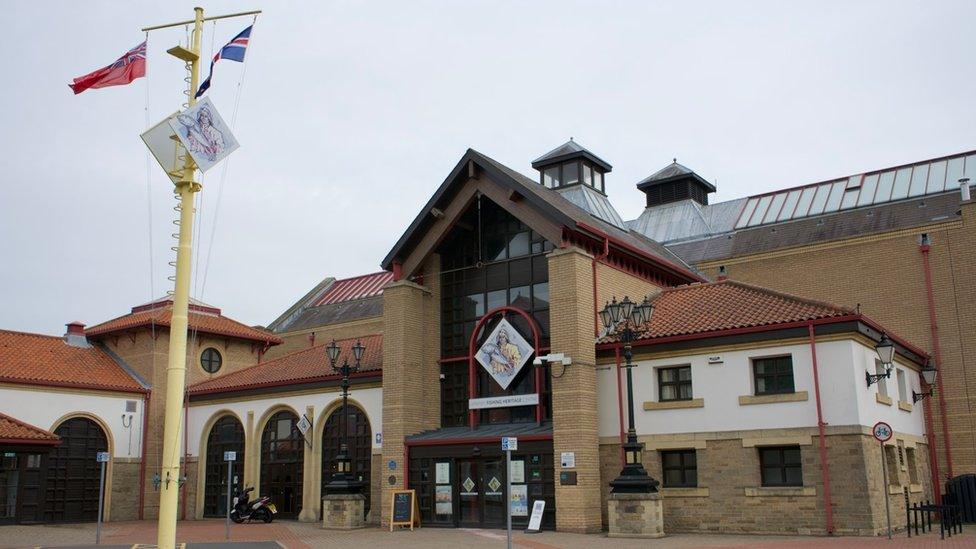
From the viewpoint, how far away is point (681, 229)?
42375mm

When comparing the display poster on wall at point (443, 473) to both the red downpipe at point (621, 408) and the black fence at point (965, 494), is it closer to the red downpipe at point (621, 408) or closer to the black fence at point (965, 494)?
the red downpipe at point (621, 408)

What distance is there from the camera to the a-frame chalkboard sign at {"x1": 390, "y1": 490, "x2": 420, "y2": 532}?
25325 mm

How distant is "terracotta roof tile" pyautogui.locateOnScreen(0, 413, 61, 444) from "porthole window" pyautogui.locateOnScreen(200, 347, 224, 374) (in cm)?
822

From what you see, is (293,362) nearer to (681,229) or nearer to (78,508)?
(78,508)

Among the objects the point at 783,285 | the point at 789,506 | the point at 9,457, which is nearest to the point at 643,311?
the point at 789,506

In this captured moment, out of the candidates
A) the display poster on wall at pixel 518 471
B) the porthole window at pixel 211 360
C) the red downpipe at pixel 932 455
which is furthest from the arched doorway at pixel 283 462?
the red downpipe at pixel 932 455

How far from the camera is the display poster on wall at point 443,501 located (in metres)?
25.4

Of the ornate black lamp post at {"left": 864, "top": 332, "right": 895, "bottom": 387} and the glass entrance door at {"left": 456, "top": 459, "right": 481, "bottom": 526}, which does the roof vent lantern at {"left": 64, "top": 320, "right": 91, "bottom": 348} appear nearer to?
the glass entrance door at {"left": 456, "top": 459, "right": 481, "bottom": 526}

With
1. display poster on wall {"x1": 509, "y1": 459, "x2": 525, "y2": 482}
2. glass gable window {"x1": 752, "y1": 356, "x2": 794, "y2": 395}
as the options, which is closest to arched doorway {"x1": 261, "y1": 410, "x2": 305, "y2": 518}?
display poster on wall {"x1": 509, "y1": 459, "x2": 525, "y2": 482}

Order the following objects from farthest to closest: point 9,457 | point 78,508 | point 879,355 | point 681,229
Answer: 1. point 681,229
2. point 78,508
3. point 9,457
4. point 879,355

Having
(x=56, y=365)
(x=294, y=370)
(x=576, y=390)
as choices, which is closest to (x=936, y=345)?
(x=576, y=390)

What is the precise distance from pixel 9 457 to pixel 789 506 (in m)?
24.2

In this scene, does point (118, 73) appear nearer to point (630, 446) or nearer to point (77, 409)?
point (630, 446)

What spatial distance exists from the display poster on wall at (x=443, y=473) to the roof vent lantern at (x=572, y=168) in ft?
47.5
